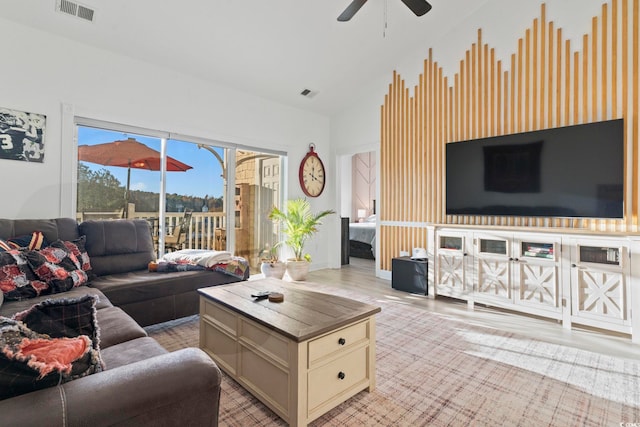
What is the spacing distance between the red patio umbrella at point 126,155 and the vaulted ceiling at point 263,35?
1.01 meters

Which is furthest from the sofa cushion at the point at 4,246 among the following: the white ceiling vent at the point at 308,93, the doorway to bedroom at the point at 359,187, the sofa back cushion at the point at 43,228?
the doorway to bedroom at the point at 359,187

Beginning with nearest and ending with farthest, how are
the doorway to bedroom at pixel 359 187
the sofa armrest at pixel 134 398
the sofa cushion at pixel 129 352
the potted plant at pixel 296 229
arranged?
the sofa armrest at pixel 134 398
the sofa cushion at pixel 129 352
the potted plant at pixel 296 229
the doorway to bedroom at pixel 359 187

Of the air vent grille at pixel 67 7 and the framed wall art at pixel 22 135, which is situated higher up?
the air vent grille at pixel 67 7

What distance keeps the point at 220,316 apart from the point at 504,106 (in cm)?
387

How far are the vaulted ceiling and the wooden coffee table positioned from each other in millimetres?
2824

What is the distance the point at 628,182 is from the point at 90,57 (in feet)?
18.0

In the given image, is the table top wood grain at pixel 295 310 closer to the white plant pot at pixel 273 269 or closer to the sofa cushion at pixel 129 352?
the sofa cushion at pixel 129 352

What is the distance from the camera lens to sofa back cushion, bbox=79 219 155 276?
2979mm

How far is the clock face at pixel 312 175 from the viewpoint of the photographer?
555 centimetres

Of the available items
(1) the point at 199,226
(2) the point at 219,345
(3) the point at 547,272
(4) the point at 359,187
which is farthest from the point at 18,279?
(4) the point at 359,187

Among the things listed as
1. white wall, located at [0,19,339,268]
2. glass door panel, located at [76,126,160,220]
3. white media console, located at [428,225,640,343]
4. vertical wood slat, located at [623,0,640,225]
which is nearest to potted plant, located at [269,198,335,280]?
white wall, located at [0,19,339,268]

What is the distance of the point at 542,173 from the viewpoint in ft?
11.2

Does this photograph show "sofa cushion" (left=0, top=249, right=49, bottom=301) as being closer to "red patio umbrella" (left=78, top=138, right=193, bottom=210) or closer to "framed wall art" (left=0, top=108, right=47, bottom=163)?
"framed wall art" (left=0, top=108, right=47, bottom=163)

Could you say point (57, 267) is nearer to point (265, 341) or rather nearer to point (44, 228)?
point (44, 228)
